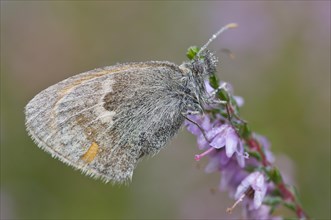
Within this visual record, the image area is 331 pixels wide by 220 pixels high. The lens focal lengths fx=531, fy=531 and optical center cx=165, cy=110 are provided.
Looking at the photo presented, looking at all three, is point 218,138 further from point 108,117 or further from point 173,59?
point 173,59

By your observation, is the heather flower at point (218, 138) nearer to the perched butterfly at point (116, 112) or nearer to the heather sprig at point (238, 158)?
the heather sprig at point (238, 158)

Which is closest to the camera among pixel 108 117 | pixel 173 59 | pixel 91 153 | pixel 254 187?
pixel 254 187


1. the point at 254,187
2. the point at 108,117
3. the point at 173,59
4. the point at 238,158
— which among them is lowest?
the point at 254,187

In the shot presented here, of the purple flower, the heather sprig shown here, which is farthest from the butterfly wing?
the purple flower

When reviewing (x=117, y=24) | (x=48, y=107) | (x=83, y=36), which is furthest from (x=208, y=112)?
(x=117, y=24)

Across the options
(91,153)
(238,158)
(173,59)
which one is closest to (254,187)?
(238,158)

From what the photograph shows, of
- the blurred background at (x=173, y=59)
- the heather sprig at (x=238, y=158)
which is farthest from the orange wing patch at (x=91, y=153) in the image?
the blurred background at (x=173, y=59)

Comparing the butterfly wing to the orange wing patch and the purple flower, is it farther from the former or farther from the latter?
the purple flower
